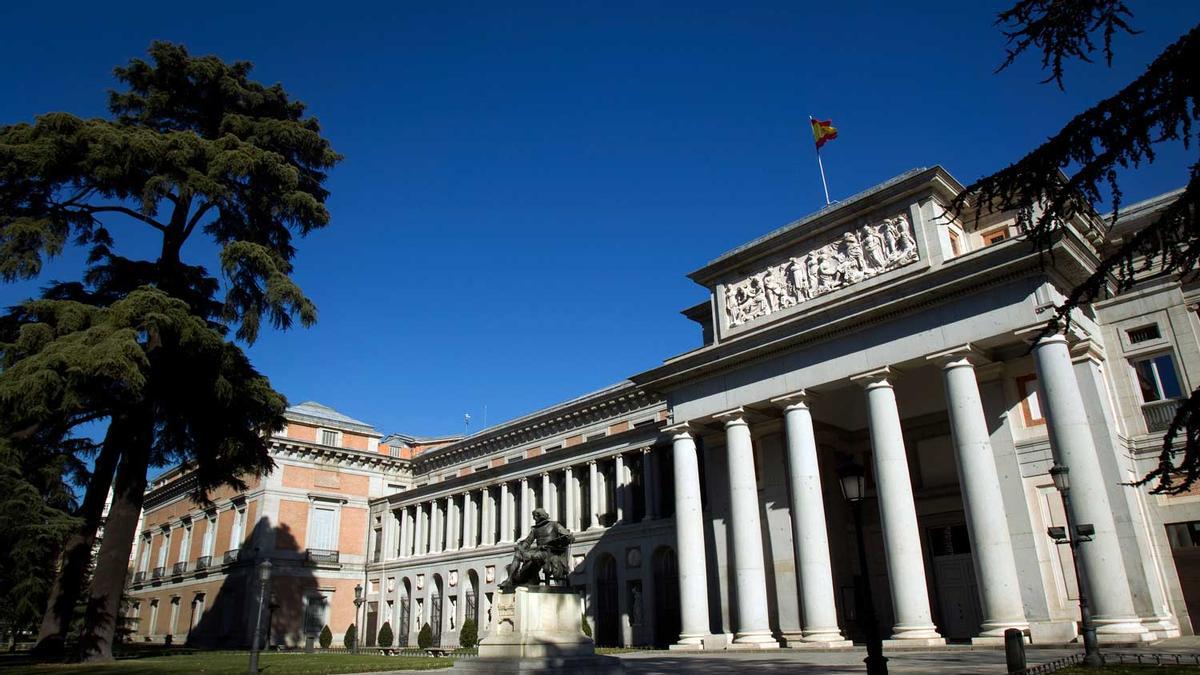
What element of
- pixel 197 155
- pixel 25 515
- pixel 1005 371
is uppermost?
pixel 197 155

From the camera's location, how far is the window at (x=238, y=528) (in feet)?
163

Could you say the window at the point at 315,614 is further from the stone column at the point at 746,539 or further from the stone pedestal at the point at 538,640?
the stone pedestal at the point at 538,640

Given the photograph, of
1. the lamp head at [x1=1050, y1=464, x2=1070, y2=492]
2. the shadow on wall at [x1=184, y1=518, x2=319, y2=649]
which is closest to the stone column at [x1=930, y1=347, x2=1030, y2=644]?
the lamp head at [x1=1050, y1=464, x2=1070, y2=492]

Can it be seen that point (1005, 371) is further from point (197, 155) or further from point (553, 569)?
point (197, 155)

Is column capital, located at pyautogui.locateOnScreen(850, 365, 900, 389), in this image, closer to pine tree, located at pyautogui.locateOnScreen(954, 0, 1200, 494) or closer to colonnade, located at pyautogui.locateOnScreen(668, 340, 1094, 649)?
colonnade, located at pyautogui.locateOnScreen(668, 340, 1094, 649)

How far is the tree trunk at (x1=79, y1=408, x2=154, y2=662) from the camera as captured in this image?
798 inches

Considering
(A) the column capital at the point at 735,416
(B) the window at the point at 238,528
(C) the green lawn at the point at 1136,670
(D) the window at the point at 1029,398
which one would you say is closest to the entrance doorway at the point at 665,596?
(A) the column capital at the point at 735,416

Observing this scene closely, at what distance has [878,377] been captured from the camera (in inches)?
841

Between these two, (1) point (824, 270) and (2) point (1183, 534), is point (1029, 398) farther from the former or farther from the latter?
(1) point (824, 270)

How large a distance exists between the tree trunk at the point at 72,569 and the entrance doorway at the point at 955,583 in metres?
25.4

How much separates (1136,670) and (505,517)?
35503mm

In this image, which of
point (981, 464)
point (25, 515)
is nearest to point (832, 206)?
point (981, 464)

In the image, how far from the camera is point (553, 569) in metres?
15.2

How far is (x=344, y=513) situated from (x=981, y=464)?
4398 cm
